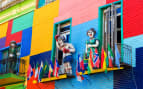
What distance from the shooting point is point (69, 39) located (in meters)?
15.2

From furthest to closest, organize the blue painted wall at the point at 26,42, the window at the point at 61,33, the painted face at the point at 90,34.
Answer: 1. the blue painted wall at the point at 26,42
2. the window at the point at 61,33
3. the painted face at the point at 90,34

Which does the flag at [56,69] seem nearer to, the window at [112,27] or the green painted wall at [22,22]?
the window at [112,27]

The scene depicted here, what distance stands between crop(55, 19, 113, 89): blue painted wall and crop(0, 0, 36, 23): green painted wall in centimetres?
434

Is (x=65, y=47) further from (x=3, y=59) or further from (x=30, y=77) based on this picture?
(x=3, y=59)

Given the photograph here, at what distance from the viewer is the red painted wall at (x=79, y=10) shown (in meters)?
14.5

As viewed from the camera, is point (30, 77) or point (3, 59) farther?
point (3, 59)

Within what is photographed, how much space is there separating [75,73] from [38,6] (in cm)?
543

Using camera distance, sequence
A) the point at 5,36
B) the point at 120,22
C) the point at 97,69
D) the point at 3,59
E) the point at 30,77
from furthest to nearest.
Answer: the point at 5,36 < the point at 3,59 < the point at 30,77 < the point at 120,22 < the point at 97,69

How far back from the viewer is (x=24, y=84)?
1627 centimetres

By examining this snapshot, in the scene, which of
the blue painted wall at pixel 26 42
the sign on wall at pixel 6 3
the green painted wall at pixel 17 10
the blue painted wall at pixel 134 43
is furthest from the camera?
the sign on wall at pixel 6 3

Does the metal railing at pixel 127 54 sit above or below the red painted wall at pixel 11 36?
below

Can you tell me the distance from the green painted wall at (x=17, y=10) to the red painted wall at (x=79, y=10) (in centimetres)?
277

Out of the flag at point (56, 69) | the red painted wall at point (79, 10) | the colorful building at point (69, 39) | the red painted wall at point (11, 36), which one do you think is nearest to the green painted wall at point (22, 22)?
the colorful building at point (69, 39)

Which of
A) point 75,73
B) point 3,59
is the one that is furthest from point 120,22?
point 3,59
